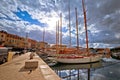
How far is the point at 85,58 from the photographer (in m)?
29.6

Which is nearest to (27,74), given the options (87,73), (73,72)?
(87,73)

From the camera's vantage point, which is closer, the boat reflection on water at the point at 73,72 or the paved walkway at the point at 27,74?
the paved walkway at the point at 27,74

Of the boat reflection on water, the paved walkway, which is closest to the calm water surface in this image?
the boat reflection on water

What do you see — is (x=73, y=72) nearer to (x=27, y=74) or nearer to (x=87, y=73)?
(x=87, y=73)

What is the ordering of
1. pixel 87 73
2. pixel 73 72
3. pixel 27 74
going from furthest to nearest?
pixel 73 72 < pixel 87 73 < pixel 27 74

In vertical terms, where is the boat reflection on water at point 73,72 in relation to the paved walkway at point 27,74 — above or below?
below

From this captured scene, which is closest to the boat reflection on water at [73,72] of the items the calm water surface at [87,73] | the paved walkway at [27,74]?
the calm water surface at [87,73]

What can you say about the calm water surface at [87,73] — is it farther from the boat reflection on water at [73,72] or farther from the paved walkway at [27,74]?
the paved walkway at [27,74]

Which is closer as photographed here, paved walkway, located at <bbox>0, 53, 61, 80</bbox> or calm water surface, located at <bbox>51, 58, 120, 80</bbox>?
paved walkway, located at <bbox>0, 53, 61, 80</bbox>

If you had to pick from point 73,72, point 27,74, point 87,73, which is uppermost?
point 27,74

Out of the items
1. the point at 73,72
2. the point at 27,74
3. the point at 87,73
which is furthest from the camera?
the point at 73,72

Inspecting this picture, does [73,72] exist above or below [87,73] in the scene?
below

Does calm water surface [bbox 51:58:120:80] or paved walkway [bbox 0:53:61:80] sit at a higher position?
paved walkway [bbox 0:53:61:80]

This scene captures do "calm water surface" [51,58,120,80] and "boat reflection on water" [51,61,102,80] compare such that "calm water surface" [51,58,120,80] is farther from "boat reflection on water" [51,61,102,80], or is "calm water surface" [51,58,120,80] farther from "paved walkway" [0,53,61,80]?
"paved walkway" [0,53,61,80]
